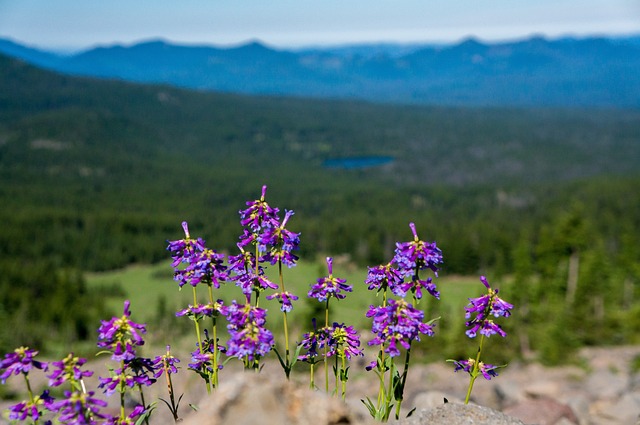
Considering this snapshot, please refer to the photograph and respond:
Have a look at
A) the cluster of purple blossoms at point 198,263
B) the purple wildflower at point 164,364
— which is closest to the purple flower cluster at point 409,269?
the cluster of purple blossoms at point 198,263

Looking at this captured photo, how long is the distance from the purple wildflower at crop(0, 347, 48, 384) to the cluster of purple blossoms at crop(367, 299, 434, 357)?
3080 millimetres

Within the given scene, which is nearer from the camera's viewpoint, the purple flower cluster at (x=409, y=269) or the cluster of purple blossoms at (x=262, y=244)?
the purple flower cluster at (x=409, y=269)

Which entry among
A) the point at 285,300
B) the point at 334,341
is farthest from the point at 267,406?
the point at 334,341

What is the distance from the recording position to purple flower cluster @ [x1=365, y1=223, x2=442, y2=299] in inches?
223

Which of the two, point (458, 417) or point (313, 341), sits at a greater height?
point (313, 341)

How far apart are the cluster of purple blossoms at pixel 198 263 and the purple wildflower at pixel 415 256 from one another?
71.4 inches

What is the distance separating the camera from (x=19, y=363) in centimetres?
491

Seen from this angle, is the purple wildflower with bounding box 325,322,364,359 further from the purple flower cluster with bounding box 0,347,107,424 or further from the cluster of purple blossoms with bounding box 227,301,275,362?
the purple flower cluster with bounding box 0,347,107,424

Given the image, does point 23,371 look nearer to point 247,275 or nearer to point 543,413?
point 247,275

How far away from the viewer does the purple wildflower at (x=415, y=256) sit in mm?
5656

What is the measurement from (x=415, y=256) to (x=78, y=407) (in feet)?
11.0

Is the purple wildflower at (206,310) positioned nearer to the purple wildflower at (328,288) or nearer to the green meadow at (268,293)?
the purple wildflower at (328,288)

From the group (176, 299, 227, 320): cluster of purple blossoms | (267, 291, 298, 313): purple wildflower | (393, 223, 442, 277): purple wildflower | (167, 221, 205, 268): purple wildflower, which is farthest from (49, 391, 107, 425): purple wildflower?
(393, 223, 442, 277): purple wildflower

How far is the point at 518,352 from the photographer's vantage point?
1992 inches
